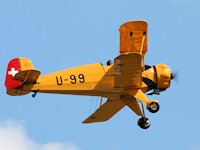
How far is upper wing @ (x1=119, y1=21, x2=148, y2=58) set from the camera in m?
33.4

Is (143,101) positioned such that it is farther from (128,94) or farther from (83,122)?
(83,122)

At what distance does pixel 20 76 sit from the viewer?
107 ft

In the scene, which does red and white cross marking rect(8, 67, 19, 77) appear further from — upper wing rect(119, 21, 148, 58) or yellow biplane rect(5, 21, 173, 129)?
upper wing rect(119, 21, 148, 58)

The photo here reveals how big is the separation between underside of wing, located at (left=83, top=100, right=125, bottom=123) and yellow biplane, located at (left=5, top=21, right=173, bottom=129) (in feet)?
3.40

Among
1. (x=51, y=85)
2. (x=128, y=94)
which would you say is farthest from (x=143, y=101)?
(x=51, y=85)

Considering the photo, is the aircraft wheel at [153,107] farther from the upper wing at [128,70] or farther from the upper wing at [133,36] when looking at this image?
the upper wing at [133,36]

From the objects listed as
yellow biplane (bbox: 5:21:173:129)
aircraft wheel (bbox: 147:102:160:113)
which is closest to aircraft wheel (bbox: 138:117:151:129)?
yellow biplane (bbox: 5:21:173:129)

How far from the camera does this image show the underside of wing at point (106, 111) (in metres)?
35.3

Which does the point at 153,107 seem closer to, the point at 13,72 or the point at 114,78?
the point at 114,78

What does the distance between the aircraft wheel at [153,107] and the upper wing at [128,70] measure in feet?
2.84

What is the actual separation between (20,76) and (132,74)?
3.75 m

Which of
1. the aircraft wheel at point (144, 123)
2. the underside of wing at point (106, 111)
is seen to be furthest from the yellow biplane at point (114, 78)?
the underside of wing at point (106, 111)

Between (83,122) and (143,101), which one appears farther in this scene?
(83,122)

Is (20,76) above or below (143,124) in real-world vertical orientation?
above
